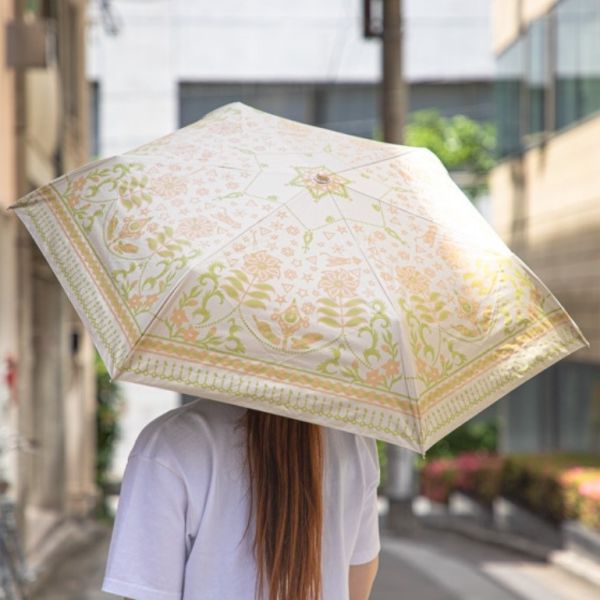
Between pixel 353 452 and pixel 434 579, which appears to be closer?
pixel 353 452

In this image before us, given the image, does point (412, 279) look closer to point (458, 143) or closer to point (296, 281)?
point (296, 281)

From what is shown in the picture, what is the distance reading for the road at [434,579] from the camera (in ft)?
33.2

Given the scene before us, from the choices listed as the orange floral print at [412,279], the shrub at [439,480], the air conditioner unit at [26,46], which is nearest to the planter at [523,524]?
the shrub at [439,480]

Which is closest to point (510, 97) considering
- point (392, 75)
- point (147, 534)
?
point (392, 75)

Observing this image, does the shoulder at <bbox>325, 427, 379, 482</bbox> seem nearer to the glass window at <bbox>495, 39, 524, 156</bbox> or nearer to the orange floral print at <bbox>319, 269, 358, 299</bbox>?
the orange floral print at <bbox>319, 269, 358, 299</bbox>

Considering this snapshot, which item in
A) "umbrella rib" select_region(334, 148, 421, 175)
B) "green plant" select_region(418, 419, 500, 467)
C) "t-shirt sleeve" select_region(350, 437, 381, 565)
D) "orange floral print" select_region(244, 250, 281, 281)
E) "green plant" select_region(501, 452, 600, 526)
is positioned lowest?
"green plant" select_region(418, 419, 500, 467)

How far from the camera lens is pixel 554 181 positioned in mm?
19250

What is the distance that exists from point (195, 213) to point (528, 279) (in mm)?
784

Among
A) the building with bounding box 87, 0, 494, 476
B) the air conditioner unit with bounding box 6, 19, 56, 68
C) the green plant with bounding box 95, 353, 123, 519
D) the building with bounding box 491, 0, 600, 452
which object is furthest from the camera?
the building with bounding box 87, 0, 494, 476

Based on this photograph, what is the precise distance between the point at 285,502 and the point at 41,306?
10.9m

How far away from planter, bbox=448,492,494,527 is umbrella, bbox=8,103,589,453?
16483 millimetres

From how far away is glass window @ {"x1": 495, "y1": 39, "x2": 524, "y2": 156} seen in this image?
21.4 metres

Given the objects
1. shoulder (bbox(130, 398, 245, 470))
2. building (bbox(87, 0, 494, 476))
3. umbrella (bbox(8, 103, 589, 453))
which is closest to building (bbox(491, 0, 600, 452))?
building (bbox(87, 0, 494, 476))

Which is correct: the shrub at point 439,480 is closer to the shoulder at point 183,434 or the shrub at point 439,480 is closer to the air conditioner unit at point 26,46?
the air conditioner unit at point 26,46
